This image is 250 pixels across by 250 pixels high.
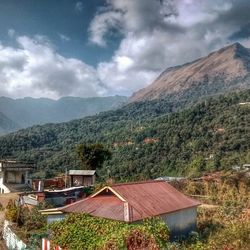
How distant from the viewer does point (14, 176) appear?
42.7 m

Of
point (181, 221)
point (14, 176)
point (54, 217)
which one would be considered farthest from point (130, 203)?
point (14, 176)

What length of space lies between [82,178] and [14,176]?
7.38 meters

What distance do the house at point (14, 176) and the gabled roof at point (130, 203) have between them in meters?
23.0

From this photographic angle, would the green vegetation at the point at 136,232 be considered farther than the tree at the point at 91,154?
No

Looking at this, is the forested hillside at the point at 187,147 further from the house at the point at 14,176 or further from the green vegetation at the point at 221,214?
the green vegetation at the point at 221,214

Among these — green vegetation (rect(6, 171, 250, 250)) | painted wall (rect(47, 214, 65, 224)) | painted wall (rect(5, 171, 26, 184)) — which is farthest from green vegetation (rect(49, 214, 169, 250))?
painted wall (rect(5, 171, 26, 184))

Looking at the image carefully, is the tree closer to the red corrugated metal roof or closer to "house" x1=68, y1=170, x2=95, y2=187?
"house" x1=68, y1=170, x2=95, y2=187

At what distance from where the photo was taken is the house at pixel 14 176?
41.3 meters

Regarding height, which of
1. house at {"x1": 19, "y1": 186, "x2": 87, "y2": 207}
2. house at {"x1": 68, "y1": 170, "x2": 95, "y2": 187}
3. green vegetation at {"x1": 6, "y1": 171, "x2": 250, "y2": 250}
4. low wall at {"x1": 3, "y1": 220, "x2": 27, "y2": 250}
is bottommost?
low wall at {"x1": 3, "y1": 220, "x2": 27, "y2": 250}

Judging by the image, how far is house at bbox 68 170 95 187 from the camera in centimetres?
4200

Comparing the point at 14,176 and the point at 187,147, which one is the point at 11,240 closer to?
the point at 14,176

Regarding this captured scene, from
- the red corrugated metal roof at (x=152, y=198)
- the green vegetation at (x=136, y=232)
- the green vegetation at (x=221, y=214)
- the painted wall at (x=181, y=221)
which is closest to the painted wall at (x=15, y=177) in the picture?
the green vegetation at (x=221, y=214)

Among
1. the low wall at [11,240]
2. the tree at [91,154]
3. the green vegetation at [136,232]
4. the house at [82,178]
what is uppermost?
the tree at [91,154]

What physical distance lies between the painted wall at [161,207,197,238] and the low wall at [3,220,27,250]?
6.77 meters
